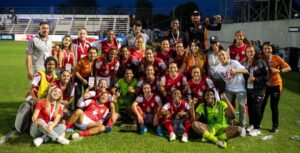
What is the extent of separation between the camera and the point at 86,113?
256 inches

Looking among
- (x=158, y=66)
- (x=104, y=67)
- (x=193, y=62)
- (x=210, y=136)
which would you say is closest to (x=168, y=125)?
(x=210, y=136)

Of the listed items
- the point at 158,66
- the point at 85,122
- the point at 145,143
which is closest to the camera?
the point at 145,143

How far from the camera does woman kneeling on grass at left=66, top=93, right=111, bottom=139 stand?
622 centimetres

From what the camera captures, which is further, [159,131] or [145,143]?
[159,131]

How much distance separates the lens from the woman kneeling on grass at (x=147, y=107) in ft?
21.8

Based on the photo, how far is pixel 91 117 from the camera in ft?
21.3

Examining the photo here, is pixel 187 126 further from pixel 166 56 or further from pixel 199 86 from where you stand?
pixel 166 56

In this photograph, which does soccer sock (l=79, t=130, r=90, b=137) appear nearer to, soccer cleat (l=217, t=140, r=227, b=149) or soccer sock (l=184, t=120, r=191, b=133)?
soccer sock (l=184, t=120, r=191, b=133)

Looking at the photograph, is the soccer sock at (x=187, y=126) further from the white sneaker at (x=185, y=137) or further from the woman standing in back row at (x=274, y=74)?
the woman standing in back row at (x=274, y=74)

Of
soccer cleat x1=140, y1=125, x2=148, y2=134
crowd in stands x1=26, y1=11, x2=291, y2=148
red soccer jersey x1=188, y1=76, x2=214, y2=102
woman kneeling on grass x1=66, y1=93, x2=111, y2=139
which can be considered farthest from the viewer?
red soccer jersey x1=188, y1=76, x2=214, y2=102

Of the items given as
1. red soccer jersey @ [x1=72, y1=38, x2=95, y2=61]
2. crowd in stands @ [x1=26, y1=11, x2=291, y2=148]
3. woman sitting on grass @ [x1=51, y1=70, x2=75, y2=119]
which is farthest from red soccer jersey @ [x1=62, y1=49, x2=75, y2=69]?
woman sitting on grass @ [x1=51, y1=70, x2=75, y2=119]

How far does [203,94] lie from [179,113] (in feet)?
1.99

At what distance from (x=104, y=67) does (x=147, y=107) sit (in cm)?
137

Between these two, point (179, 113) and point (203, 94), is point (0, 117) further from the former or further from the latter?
point (203, 94)
